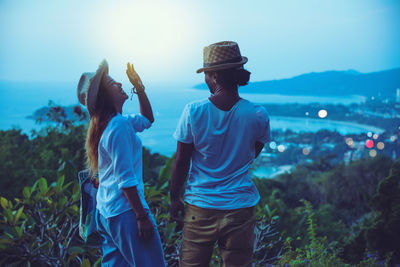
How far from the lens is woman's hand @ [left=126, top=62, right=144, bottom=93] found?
162 cm

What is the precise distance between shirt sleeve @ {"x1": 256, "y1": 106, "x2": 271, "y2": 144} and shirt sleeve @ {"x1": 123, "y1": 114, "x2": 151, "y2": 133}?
0.54 m

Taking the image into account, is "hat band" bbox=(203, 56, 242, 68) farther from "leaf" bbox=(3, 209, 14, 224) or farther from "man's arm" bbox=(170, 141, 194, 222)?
"leaf" bbox=(3, 209, 14, 224)

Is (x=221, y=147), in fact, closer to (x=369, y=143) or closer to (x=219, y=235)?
(x=219, y=235)

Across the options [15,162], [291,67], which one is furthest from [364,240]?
[291,67]

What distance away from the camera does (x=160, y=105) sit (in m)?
4.13

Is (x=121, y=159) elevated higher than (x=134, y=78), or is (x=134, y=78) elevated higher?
(x=134, y=78)

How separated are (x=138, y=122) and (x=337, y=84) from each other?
17.0ft

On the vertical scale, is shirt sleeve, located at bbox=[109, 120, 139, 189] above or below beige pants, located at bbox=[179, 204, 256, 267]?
above

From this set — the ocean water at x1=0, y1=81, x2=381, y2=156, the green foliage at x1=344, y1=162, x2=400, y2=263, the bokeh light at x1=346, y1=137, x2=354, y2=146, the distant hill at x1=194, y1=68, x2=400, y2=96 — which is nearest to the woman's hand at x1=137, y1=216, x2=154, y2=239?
the green foliage at x1=344, y1=162, x2=400, y2=263

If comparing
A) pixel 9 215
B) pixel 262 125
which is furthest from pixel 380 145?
pixel 9 215

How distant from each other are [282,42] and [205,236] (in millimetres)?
5318

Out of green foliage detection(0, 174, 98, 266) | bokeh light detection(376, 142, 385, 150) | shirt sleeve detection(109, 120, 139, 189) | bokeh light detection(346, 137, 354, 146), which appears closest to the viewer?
shirt sleeve detection(109, 120, 139, 189)

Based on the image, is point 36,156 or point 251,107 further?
point 36,156

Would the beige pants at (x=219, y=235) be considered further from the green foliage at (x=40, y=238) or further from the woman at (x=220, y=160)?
the green foliage at (x=40, y=238)
